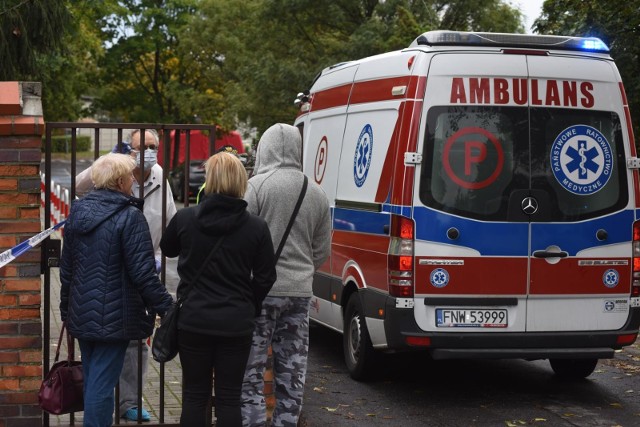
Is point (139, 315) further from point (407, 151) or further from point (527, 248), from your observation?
point (527, 248)

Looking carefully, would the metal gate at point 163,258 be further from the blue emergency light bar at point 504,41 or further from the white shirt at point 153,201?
the blue emergency light bar at point 504,41

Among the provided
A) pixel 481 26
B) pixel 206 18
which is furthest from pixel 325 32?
pixel 206 18

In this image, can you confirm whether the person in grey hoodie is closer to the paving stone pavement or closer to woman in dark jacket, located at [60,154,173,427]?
woman in dark jacket, located at [60,154,173,427]

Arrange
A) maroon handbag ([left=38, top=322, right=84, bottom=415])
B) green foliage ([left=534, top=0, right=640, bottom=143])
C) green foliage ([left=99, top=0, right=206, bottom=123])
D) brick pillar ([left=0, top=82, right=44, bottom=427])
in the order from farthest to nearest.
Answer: green foliage ([left=99, top=0, right=206, bottom=123])
green foliage ([left=534, top=0, right=640, bottom=143])
brick pillar ([left=0, top=82, right=44, bottom=427])
maroon handbag ([left=38, top=322, right=84, bottom=415])

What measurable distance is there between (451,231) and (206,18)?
4085cm

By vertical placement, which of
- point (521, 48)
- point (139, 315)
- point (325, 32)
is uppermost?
point (325, 32)

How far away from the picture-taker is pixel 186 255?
212 inches

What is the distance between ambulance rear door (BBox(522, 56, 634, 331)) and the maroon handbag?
3.43m

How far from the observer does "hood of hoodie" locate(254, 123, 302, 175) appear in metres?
6.12

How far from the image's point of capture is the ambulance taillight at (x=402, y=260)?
769cm

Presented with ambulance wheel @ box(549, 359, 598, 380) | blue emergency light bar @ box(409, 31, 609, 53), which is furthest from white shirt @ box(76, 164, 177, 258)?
ambulance wheel @ box(549, 359, 598, 380)

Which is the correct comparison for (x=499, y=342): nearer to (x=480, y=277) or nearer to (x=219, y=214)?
(x=480, y=277)

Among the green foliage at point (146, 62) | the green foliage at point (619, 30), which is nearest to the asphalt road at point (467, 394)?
the green foliage at point (619, 30)

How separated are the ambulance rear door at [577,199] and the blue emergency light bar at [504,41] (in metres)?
0.11
